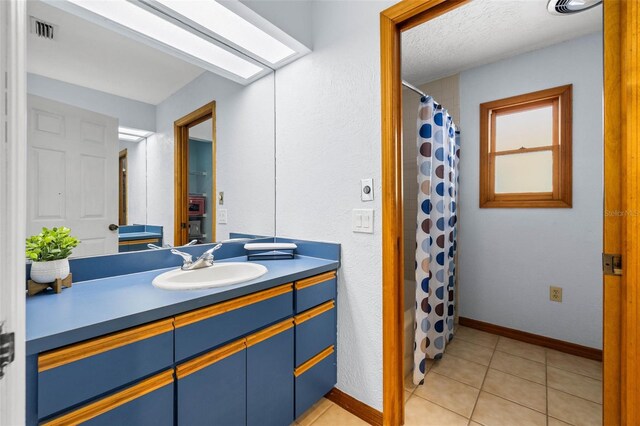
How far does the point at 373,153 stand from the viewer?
1447 millimetres

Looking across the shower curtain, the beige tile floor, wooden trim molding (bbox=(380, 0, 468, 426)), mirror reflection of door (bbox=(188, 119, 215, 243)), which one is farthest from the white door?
the shower curtain

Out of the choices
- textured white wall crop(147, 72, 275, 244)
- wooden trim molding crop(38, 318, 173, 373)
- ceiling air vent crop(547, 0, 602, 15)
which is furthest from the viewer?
ceiling air vent crop(547, 0, 602, 15)

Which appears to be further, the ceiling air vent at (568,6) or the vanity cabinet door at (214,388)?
the ceiling air vent at (568,6)

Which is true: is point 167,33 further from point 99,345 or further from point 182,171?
point 99,345

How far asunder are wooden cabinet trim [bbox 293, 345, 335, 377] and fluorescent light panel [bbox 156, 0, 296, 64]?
5.93 feet

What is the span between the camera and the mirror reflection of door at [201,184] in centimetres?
160

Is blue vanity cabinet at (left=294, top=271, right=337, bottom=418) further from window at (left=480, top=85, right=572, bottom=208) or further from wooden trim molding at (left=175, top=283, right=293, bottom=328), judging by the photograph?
window at (left=480, top=85, right=572, bottom=208)

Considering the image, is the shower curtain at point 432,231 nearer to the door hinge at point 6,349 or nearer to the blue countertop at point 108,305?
the blue countertop at point 108,305

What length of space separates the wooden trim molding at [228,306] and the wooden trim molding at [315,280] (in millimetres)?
56

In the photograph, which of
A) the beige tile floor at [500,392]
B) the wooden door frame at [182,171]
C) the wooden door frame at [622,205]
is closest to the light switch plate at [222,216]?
the wooden door frame at [182,171]

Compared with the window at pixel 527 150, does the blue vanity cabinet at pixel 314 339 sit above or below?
below

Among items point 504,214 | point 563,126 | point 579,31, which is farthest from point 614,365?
point 579,31

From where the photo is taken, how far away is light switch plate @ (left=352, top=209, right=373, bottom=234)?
146 centimetres

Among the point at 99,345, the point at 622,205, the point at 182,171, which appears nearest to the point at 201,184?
the point at 182,171
